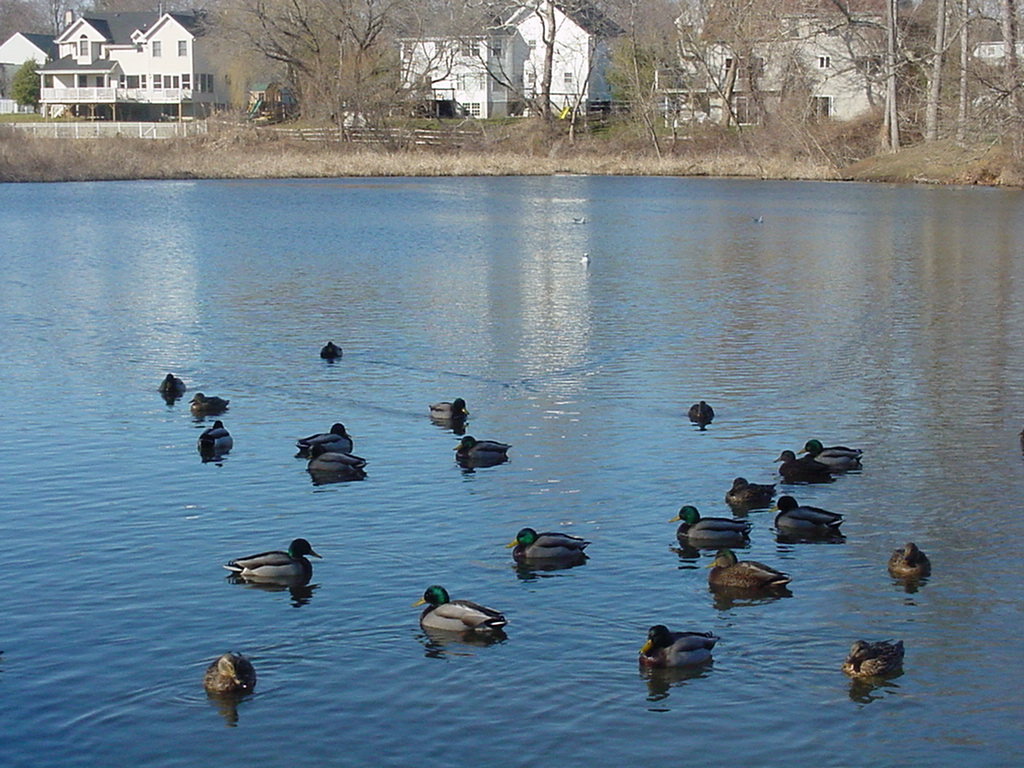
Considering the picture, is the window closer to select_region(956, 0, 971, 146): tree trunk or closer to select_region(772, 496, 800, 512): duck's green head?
select_region(956, 0, 971, 146): tree trunk

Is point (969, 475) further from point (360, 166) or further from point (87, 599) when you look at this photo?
point (360, 166)

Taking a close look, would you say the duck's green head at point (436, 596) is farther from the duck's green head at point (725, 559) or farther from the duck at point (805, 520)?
the duck at point (805, 520)

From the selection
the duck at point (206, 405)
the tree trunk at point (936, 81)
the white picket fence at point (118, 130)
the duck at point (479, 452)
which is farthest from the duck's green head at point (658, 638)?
the white picket fence at point (118, 130)

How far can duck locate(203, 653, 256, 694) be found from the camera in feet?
27.3

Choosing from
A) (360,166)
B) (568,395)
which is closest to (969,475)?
(568,395)

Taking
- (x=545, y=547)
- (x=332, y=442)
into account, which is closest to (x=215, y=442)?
(x=332, y=442)

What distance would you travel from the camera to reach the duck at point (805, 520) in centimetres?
1128

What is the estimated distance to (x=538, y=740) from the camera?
7871 millimetres

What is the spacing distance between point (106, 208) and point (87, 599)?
35066mm

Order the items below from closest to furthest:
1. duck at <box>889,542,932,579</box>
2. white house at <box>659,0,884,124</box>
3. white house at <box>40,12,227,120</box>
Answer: duck at <box>889,542,932,579</box> < white house at <box>659,0,884,124</box> < white house at <box>40,12,227,120</box>

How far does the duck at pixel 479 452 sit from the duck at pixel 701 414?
253cm

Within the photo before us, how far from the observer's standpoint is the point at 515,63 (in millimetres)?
84812

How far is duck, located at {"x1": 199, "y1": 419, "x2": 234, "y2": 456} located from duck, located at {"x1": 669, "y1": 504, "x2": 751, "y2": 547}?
16.8 ft

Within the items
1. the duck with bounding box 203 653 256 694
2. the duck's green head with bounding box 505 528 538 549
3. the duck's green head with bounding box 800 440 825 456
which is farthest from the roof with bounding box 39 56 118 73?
the duck with bounding box 203 653 256 694
